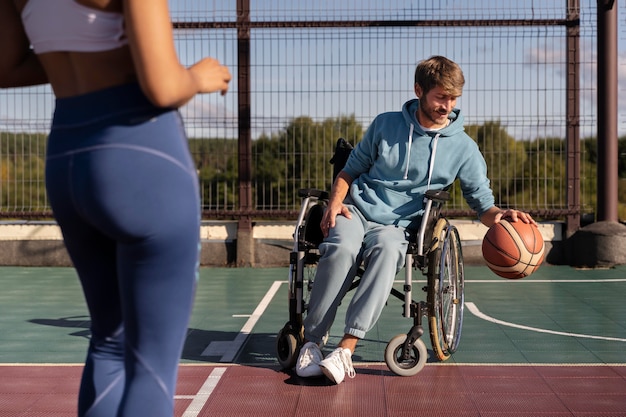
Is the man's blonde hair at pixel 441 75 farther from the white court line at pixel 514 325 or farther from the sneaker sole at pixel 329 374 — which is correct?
the white court line at pixel 514 325

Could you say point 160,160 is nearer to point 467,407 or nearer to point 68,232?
point 68,232

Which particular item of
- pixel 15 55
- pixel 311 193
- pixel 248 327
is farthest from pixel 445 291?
pixel 15 55

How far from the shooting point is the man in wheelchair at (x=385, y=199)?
193 inches

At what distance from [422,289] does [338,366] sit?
0.67 metres

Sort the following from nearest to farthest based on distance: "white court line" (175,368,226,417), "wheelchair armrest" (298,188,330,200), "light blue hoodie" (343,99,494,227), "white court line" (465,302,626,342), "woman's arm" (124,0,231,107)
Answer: "woman's arm" (124,0,231,107)
"white court line" (175,368,226,417)
"light blue hoodie" (343,99,494,227)
"wheelchair armrest" (298,188,330,200)
"white court line" (465,302,626,342)

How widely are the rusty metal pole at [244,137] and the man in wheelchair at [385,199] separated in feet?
17.7

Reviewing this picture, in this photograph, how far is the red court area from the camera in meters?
4.29

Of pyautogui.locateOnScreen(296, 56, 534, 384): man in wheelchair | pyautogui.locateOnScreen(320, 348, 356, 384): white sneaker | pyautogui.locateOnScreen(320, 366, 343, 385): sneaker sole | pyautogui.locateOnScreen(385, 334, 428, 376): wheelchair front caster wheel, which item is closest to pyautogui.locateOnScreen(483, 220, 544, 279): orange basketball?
pyautogui.locateOnScreen(296, 56, 534, 384): man in wheelchair

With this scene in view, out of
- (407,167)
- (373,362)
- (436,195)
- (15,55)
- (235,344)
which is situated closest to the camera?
(15,55)

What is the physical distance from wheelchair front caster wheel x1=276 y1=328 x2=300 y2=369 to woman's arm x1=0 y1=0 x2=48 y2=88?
119 inches

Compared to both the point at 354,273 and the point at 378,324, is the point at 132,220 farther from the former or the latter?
the point at 378,324

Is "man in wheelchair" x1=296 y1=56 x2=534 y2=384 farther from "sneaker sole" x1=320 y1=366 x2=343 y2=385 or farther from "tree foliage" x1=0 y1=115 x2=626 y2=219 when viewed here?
"tree foliage" x1=0 y1=115 x2=626 y2=219

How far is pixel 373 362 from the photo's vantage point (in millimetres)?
5363

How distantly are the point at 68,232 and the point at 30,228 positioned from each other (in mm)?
9310
